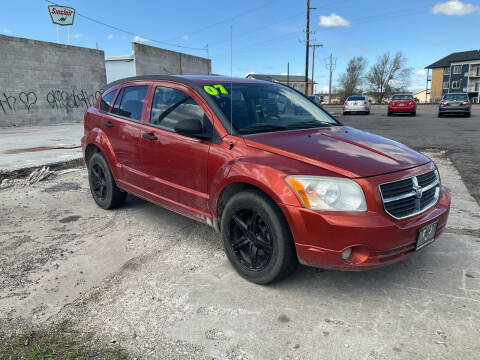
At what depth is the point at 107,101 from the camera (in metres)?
4.97

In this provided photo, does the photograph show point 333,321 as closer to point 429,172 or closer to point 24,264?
point 429,172

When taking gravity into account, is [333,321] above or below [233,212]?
below

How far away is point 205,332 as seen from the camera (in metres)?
2.50

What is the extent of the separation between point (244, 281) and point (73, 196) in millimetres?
3755

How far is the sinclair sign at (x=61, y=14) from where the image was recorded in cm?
2308

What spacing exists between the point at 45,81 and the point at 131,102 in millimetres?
17868

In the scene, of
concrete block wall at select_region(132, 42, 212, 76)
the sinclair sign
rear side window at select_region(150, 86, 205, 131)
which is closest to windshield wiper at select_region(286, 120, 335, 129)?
rear side window at select_region(150, 86, 205, 131)

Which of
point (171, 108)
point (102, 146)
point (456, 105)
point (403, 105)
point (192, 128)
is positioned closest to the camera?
point (192, 128)

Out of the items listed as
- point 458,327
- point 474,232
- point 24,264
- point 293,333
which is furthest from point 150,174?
point 474,232

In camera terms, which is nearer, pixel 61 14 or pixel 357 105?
pixel 61 14

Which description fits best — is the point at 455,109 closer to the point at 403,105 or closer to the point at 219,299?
the point at 403,105

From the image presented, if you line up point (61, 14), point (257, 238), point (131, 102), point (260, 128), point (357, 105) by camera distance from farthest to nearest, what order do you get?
1. point (357, 105)
2. point (61, 14)
3. point (131, 102)
4. point (260, 128)
5. point (257, 238)

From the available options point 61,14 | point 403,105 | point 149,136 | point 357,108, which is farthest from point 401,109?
point 149,136

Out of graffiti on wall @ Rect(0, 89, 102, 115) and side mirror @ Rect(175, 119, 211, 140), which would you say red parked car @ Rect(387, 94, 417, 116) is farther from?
side mirror @ Rect(175, 119, 211, 140)
